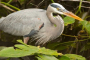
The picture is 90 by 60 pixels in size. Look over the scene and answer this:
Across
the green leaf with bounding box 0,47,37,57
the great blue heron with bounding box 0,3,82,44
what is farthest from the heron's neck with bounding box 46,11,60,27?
the green leaf with bounding box 0,47,37,57

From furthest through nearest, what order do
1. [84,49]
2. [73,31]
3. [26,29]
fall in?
[73,31] → [84,49] → [26,29]

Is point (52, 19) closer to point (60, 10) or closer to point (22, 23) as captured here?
point (60, 10)

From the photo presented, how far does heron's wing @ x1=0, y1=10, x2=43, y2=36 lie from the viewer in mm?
1955

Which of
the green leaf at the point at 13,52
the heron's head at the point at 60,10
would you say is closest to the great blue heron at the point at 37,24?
the heron's head at the point at 60,10

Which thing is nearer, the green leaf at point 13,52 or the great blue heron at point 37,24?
the green leaf at point 13,52

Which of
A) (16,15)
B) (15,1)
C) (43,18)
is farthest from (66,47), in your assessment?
(15,1)

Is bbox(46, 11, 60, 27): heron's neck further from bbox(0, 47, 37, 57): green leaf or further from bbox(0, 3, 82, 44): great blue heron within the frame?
bbox(0, 47, 37, 57): green leaf

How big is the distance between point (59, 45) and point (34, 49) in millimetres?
763

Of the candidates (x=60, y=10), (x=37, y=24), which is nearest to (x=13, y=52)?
(x=37, y=24)

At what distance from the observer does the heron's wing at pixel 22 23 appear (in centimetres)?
195

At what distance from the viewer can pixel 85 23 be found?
81.9 inches

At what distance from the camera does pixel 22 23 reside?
1.98 m

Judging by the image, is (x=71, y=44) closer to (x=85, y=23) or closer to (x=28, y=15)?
(x=85, y=23)

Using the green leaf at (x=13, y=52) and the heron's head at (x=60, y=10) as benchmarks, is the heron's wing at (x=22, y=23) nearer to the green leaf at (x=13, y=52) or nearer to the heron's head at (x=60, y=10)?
the heron's head at (x=60, y=10)
